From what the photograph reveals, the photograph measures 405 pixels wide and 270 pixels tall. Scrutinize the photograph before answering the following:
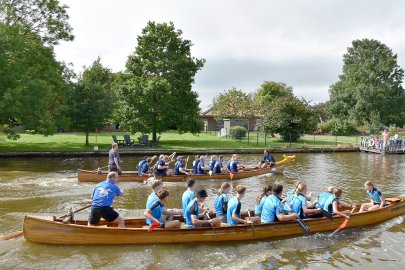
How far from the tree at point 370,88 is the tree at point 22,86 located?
49.5 m

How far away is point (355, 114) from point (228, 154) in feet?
128

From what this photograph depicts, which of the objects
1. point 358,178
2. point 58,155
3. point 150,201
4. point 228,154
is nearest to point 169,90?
point 228,154

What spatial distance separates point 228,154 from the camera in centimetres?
3734

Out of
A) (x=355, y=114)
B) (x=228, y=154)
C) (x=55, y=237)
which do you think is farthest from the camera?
(x=355, y=114)

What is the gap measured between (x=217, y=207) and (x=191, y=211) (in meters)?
1.22

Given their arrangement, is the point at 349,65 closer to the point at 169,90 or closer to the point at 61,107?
the point at 169,90

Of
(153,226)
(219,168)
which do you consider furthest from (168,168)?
(153,226)

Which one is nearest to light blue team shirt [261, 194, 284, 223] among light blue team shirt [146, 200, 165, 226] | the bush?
light blue team shirt [146, 200, 165, 226]

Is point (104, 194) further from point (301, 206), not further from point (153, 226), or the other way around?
point (301, 206)

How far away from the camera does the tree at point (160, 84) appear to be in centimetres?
4116

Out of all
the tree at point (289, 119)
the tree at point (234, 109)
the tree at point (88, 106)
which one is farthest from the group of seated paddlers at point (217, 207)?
the tree at point (234, 109)

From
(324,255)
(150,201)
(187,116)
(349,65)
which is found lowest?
(324,255)

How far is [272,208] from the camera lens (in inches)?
487

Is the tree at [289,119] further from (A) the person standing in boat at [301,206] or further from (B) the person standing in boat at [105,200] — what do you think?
(B) the person standing in boat at [105,200]
